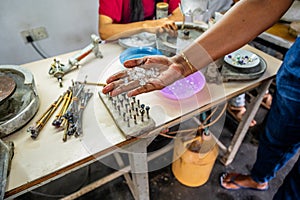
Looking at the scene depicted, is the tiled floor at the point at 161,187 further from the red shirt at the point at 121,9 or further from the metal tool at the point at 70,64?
the red shirt at the point at 121,9

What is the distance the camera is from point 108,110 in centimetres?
62

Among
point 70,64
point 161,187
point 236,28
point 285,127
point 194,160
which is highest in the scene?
point 236,28

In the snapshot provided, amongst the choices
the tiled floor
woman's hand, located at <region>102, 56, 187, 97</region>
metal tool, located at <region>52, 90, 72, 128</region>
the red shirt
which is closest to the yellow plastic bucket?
the tiled floor

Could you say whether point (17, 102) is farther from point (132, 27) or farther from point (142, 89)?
point (132, 27)

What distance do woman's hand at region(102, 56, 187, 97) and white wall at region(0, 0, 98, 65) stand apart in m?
1.32

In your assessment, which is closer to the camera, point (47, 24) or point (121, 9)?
point (121, 9)

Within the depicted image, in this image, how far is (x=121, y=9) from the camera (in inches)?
44.6

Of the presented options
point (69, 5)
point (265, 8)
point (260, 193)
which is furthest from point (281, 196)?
point (69, 5)

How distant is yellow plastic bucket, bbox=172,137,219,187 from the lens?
3.26ft

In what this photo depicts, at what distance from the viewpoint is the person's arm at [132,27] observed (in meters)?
0.95

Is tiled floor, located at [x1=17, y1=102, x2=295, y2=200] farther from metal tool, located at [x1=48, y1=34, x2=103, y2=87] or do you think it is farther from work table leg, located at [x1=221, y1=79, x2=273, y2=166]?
metal tool, located at [x1=48, y1=34, x2=103, y2=87]

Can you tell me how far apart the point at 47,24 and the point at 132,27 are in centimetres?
98

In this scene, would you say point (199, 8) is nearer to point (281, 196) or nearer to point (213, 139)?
point (213, 139)

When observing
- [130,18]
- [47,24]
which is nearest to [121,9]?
[130,18]
